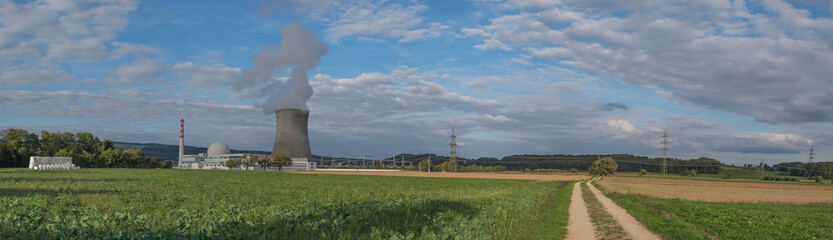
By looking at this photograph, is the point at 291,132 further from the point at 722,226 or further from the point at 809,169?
the point at 809,169

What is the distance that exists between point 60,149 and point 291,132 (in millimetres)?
61317

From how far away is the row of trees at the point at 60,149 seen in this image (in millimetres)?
98062

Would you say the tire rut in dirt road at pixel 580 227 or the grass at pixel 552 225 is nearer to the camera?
the grass at pixel 552 225

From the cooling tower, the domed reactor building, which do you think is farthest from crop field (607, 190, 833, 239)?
the domed reactor building

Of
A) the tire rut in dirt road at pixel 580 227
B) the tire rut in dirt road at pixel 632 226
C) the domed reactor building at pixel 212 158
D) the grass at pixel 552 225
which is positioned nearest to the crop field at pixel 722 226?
the tire rut in dirt road at pixel 632 226

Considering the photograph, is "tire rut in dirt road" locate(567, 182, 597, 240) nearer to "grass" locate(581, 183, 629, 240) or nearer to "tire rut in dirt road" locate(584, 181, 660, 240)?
"grass" locate(581, 183, 629, 240)

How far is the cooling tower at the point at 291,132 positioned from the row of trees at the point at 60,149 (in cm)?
5017

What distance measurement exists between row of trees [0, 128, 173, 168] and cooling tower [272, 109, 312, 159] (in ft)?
165

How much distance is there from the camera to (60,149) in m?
112

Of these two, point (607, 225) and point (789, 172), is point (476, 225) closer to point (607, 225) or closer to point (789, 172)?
point (607, 225)

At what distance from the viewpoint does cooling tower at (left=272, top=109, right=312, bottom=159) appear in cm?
9738

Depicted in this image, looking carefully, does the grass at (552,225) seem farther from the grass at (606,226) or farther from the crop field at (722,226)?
the crop field at (722,226)

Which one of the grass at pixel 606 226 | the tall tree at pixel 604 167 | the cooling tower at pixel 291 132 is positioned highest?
the cooling tower at pixel 291 132

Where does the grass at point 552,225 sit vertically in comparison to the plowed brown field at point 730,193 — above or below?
above
